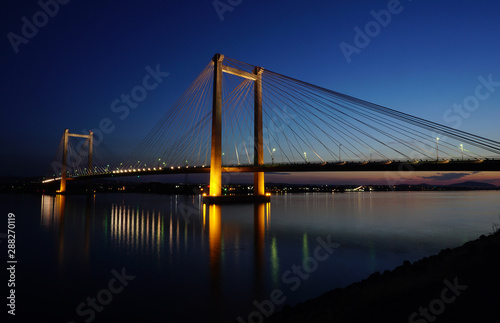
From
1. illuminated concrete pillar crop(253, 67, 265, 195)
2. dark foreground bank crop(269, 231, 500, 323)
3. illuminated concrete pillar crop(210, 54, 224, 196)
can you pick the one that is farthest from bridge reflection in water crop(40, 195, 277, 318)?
illuminated concrete pillar crop(253, 67, 265, 195)

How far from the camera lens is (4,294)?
700cm

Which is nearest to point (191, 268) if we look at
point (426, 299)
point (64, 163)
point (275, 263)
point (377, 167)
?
point (275, 263)

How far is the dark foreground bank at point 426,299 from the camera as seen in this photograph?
3.97 meters

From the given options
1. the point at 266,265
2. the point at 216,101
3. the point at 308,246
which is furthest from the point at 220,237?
the point at 216,101

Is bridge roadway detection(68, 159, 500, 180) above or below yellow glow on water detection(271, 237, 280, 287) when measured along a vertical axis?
above

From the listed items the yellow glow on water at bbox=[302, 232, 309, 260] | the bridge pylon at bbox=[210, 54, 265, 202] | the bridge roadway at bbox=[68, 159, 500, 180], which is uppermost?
the bridge pylon at bbox=[210, 54, 265, 202]

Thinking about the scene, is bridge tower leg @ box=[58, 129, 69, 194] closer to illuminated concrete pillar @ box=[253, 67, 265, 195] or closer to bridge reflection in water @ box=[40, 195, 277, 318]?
illuminated concrete pillar @ box=[253, 67, 265, 195]

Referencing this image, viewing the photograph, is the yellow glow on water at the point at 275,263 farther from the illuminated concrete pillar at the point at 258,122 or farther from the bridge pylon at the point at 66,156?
the bridge pylon at the point at 66,156

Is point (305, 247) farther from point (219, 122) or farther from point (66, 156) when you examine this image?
point (66, 156)

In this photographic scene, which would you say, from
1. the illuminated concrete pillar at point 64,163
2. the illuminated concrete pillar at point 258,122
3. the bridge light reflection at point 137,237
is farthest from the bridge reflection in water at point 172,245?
the illuminated concrete pillar at point 64,163


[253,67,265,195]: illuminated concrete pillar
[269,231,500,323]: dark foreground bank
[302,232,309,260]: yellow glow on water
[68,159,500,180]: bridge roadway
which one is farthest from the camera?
[253,67,265,195]: illuminated concrete pillar

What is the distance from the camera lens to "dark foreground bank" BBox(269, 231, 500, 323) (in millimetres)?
3971

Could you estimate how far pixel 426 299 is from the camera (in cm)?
454

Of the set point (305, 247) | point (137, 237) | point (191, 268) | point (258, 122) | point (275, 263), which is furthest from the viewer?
point (258, 122)
